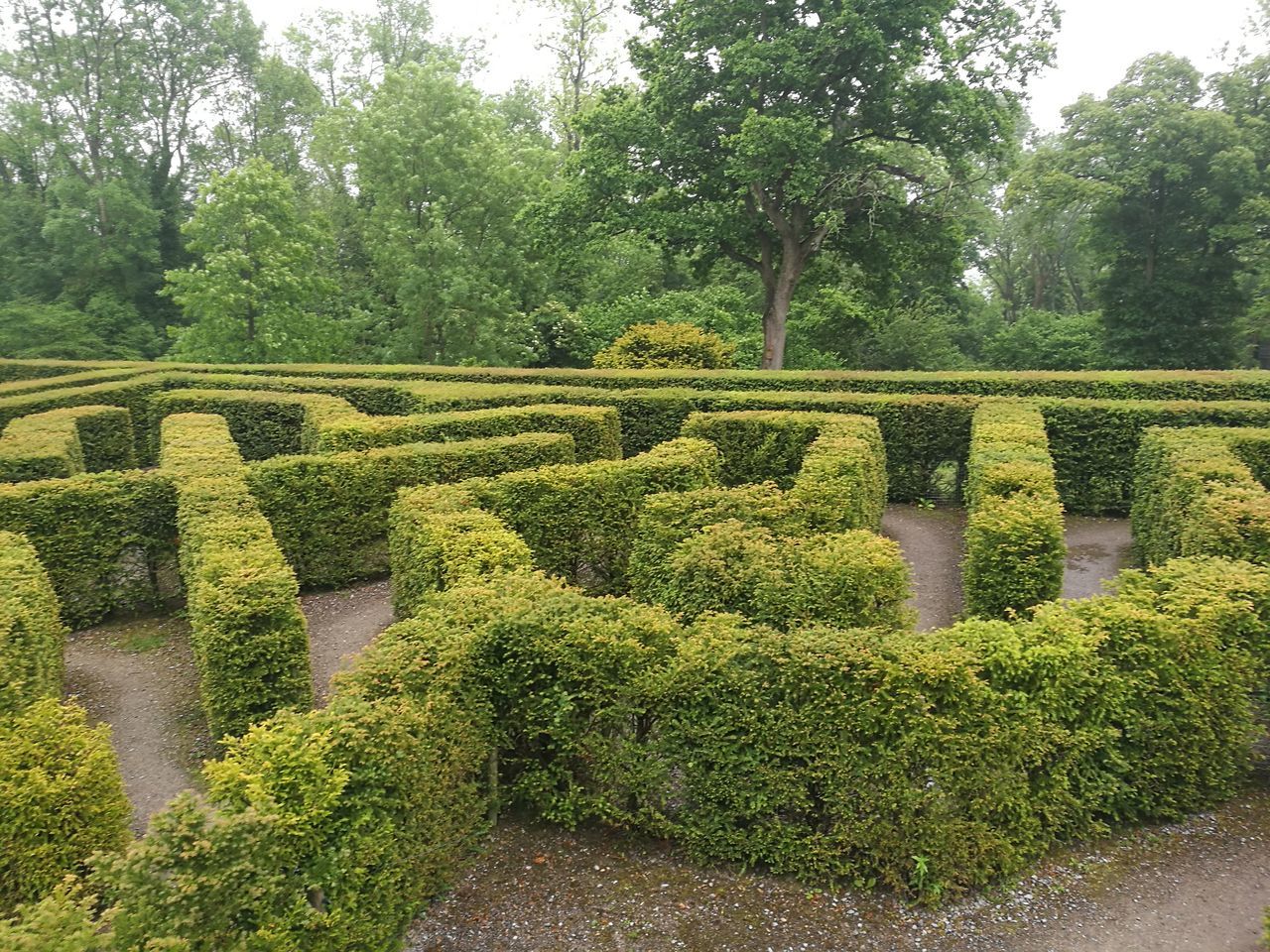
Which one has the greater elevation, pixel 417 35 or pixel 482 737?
pixel 417 35

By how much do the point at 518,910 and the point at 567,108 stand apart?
125 feet

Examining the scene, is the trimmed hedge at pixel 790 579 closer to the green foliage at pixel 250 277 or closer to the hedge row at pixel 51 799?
the hedge row at pixel 51 799

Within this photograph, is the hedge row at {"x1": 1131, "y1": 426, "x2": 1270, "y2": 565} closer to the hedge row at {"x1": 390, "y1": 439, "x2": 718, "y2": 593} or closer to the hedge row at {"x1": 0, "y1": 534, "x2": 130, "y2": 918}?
the hedge row at {"x1": 390, "y1": 439, "x2": 718, "y2": 593}

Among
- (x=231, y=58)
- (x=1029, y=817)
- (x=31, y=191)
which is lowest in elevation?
(x=1029, y=817)

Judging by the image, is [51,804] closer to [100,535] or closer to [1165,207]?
[100,535]

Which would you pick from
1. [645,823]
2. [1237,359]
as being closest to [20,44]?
[645,823]

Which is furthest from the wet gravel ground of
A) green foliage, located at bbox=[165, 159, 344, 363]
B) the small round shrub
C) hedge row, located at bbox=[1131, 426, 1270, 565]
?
green foliage, located at bbox=[165, 159, 344, 363]

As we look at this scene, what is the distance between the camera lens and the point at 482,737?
5961 mm

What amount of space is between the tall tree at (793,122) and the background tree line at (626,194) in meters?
0.09

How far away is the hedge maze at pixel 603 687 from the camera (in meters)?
4.60

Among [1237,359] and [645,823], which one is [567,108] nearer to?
[1237,359]

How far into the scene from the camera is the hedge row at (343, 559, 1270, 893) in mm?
5586

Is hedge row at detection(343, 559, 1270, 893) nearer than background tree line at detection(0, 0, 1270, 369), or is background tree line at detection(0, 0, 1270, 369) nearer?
hedge row at detection(343, 559, 1270, 893)

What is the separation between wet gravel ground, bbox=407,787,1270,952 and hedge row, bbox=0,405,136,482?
32.9 feet
